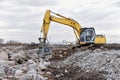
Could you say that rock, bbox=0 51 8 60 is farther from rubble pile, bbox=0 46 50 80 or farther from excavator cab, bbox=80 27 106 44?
excavator cab, bbox=80 27 106 44

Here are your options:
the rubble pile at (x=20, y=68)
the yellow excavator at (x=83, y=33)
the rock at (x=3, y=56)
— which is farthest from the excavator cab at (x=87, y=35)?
the rock at (x=3, y=56)

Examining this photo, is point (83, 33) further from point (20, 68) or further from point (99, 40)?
point (20, 68)

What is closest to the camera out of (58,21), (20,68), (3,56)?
(20,68)

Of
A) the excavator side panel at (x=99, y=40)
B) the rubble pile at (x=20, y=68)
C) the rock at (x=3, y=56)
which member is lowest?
the rubble pile at (x=20, y=68)

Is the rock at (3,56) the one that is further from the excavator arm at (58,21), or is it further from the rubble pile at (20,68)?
the excavator arm at (58,21)

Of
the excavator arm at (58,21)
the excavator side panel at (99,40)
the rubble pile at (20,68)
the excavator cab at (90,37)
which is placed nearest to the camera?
the rubble pile at (20,68)

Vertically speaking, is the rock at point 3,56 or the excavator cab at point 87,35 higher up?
the excavator cab at point 87,35

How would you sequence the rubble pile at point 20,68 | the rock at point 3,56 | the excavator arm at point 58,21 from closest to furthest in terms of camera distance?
the rubble pile at point 20,68, the rock at point 3,56, the excavator arm at point 58,21

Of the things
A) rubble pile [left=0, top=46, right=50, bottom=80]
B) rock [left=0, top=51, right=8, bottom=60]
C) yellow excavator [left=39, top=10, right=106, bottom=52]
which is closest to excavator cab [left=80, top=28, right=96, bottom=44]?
yellow excavator [left=39, top=10, right=106, bottom=52]

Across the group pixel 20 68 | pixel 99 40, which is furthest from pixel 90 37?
pixel 20 68

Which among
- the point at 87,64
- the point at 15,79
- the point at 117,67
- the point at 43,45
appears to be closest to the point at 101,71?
the point at 117,67

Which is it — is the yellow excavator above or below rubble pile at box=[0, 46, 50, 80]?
above

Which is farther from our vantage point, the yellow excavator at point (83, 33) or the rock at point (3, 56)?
the yellow excavator at point (83, 33)

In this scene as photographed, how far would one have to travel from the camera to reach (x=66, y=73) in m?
16.1
